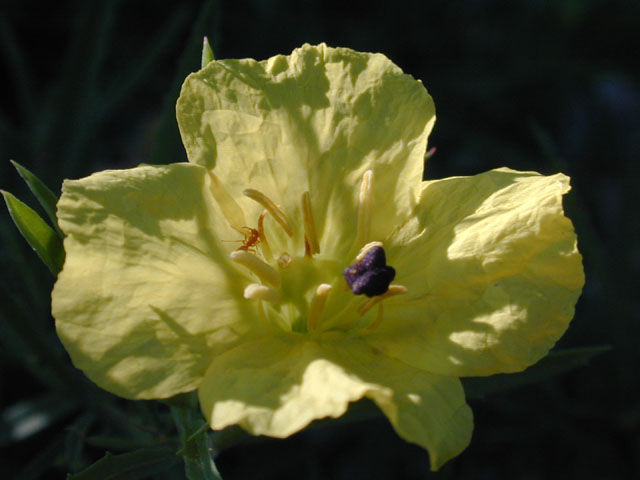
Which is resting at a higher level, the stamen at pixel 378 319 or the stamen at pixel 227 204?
the stamen at pixel 227 204

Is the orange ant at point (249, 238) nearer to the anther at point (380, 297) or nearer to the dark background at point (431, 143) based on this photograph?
the anther at point (380, 297)

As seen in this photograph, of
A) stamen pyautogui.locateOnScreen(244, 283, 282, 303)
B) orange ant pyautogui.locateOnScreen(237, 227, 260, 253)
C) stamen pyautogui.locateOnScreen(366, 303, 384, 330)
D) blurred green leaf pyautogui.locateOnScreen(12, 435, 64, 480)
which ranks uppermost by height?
orange ant pyautogui.locateOnScreen(237, 227, 260, 253)

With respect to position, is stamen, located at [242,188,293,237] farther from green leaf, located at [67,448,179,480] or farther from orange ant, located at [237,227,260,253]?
green leaf, located at [67,448,179,480]

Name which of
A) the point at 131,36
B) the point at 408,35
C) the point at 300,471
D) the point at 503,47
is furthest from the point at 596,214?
the point at 131,36

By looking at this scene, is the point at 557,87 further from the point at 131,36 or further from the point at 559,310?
the point at 559,310

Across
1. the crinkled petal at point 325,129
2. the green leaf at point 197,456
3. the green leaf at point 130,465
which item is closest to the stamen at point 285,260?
the crinkled petal at point 325,129

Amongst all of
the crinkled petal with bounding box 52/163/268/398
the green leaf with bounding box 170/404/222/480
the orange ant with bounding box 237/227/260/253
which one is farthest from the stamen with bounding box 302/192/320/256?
the green leaf with bounding box 170/404/222/480
